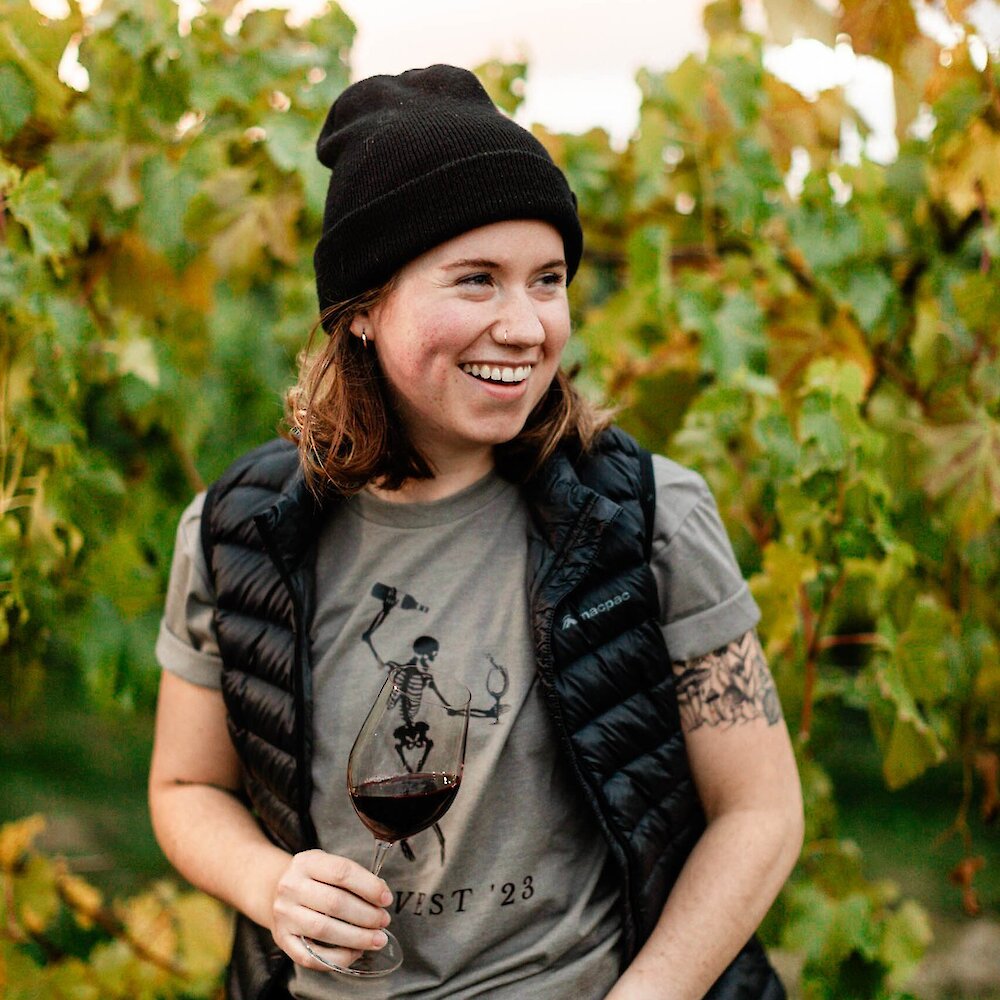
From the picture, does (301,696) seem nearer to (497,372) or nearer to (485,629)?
(485,629)

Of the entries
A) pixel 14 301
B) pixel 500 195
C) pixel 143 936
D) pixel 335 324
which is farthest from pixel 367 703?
pixel 143 936

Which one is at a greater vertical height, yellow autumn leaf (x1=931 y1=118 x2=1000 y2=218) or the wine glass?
yellow autumn leaf (x1=931 y1=118 x2=1000 y2=218)

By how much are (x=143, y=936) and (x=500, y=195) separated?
1915 mm

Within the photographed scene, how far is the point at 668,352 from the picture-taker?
2.57m

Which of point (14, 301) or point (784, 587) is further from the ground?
point (14, 301)

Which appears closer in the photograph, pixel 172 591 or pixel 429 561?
pixel 429 561

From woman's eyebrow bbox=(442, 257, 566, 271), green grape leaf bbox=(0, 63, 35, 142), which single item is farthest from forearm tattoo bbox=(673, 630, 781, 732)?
green grape leaf bbox=(0, 63, 35, 142)

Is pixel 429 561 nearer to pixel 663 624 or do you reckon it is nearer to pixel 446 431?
pixel 446 431

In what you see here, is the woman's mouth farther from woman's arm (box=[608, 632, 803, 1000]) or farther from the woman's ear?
woman's arm (box=[608, 632, 803, 1000])

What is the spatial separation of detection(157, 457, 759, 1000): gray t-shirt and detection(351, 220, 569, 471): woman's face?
151 millimetres

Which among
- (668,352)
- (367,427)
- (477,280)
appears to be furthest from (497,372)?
(668,352)

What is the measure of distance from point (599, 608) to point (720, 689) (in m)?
0.22

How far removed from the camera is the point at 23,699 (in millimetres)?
2227

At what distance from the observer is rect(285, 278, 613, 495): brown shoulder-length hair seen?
1661 millimetres
